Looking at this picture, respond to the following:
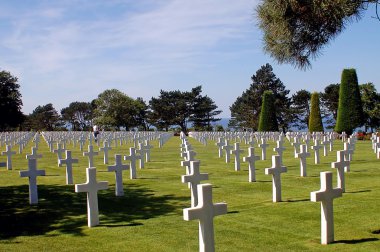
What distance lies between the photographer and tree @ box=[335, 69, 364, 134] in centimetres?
3759

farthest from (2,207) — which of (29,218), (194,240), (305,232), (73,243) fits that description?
(305,232)

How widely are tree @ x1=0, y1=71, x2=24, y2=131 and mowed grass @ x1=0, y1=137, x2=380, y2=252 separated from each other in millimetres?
56106

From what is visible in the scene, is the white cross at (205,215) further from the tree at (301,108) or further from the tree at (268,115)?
the tree at (301,108)

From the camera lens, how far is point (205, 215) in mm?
5000

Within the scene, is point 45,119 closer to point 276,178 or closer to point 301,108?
point 301,108

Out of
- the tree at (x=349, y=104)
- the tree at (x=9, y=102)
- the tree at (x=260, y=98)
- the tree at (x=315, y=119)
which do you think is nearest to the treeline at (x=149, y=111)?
the tree at (x=9, y=102)

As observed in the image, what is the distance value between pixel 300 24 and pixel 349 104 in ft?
105

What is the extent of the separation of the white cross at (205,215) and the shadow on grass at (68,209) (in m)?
2.58

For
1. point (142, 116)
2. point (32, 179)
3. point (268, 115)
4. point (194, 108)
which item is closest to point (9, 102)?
point (142, 116)

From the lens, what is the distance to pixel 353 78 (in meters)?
37.7

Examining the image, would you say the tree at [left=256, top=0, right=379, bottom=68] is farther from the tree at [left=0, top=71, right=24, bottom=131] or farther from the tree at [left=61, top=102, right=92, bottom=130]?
the tree at [left=61, top=102, right=92, bottom=130]

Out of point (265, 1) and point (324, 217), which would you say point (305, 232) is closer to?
point (324, 217)

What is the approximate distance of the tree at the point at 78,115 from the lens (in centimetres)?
10575

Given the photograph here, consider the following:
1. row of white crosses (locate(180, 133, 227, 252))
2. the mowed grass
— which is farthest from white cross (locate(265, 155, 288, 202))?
row of white crosses (locate(180, 133, 227, 252))
